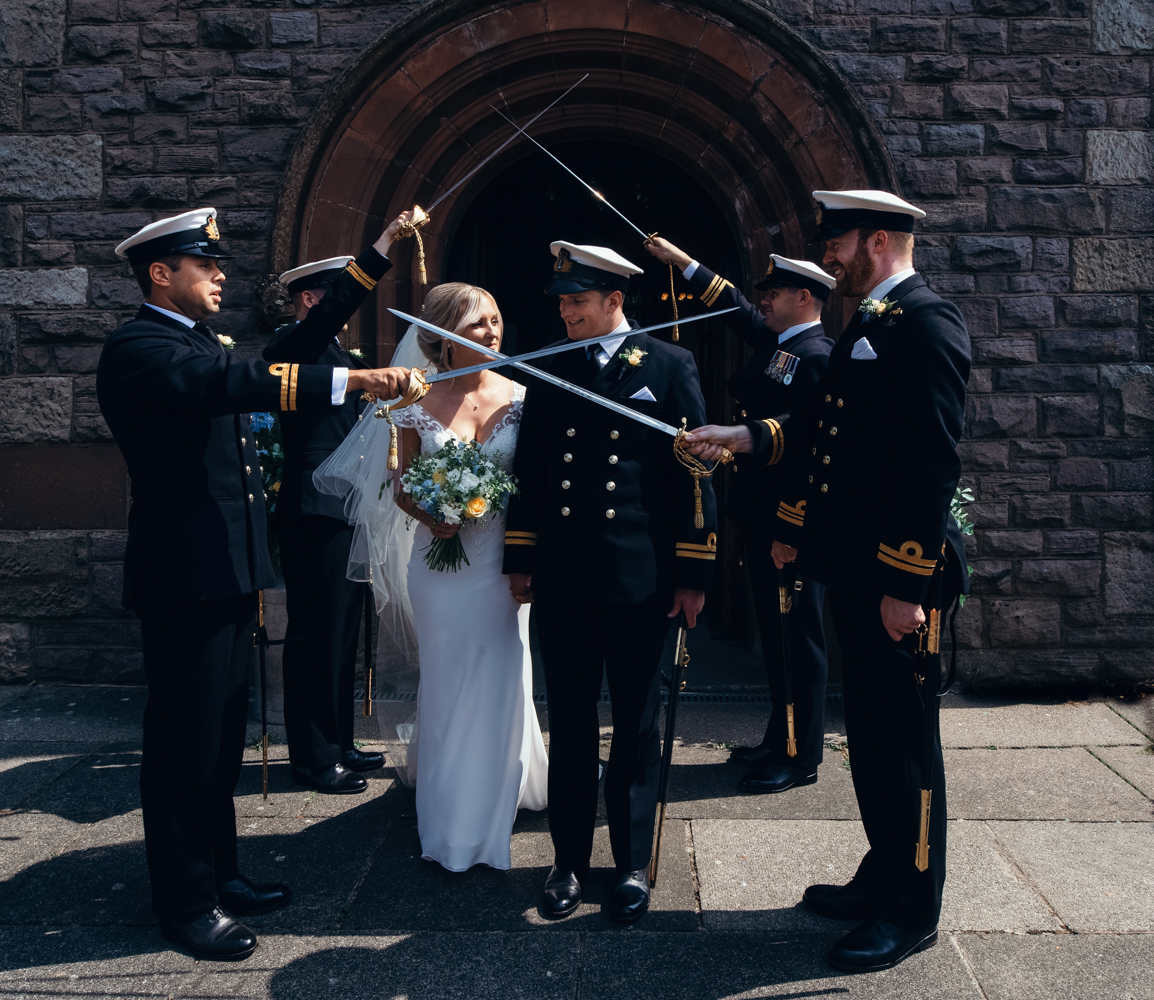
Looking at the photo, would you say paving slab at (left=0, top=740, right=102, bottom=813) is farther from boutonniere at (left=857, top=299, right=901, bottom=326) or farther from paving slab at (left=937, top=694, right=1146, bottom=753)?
paving slab at (left=937, top=694, right=1146, bottom=753)

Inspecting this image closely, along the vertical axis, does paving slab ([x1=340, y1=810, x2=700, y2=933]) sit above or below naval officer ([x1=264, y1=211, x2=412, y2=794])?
below

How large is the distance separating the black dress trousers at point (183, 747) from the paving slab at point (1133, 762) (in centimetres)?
383

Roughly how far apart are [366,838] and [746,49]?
4.72 m

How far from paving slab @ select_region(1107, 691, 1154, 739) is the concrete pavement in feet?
1.08

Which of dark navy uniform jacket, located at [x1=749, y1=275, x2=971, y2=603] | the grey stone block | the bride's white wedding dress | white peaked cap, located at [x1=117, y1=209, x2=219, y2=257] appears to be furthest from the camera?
the grey stone block

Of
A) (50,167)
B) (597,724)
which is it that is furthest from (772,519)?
(50,167)

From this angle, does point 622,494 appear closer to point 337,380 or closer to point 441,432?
point 441,432

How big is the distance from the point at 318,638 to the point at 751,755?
210 centimetres

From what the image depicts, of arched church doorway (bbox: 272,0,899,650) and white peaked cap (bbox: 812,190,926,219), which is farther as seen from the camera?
arched church doorway (bbox: 272,0,899,650)

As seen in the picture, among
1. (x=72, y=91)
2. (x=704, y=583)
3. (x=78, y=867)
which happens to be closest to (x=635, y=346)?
(x=704, y=583)

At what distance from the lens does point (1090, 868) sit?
358cm

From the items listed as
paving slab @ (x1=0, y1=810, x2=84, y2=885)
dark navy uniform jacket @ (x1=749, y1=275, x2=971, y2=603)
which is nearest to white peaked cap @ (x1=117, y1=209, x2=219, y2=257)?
dark navy uniform jacket @ (x1=749, y1=275, x2=971, y2=603)

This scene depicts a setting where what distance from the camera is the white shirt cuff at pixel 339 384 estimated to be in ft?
10.2

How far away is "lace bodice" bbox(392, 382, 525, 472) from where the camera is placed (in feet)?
12.2
